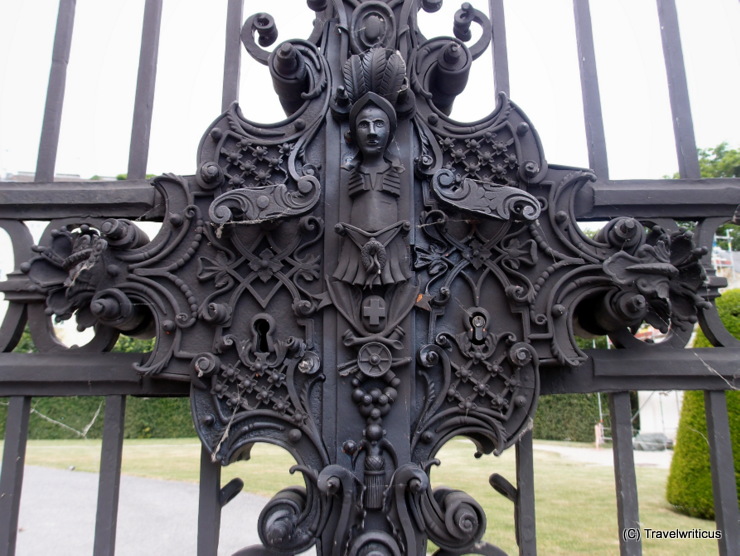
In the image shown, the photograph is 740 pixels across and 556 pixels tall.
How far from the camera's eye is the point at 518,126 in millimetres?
2115

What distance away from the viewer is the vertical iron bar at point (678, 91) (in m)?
2.33

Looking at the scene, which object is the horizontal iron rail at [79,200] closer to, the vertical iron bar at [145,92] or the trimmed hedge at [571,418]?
the vertical iron bar at [145,92]

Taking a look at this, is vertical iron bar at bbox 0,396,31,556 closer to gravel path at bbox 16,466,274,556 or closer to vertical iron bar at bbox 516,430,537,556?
vertical iron bar at bbox 516,430,537,556

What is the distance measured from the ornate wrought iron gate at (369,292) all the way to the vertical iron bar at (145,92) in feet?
0.49

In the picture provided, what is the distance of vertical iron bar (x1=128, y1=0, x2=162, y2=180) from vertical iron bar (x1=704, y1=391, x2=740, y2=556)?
8.82 ft

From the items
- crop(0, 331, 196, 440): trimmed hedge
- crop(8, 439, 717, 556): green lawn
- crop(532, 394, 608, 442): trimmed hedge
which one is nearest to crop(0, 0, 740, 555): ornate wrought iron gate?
crop(8, 439, 717, 556): green lawn

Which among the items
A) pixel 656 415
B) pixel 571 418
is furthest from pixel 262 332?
pixel 656 415

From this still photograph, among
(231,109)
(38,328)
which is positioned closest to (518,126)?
(231,109)

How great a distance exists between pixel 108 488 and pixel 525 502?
63.9 inches

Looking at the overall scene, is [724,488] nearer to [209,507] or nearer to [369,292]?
[369,292]

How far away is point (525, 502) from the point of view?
6.37 ft

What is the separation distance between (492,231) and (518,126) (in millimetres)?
462

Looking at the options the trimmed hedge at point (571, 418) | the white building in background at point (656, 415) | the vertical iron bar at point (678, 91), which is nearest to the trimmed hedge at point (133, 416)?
the trimmed hedge at point (571, 418)

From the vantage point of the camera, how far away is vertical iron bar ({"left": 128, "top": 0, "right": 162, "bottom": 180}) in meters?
2.29
